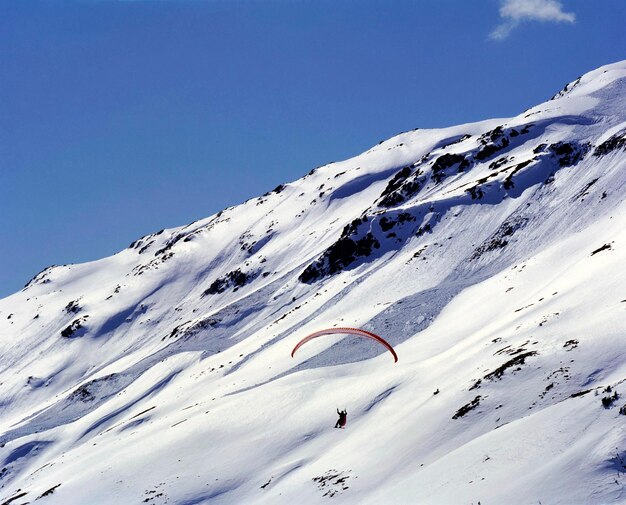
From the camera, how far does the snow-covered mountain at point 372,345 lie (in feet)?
92.9

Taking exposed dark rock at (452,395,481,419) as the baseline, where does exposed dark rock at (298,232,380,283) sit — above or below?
above

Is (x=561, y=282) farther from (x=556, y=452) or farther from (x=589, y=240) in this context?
(x=556, y=452)

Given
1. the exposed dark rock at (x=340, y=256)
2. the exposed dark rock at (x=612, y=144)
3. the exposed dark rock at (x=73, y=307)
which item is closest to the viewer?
the exposed dark rock at (x=612, y=144)

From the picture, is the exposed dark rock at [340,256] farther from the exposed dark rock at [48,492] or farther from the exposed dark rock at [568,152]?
the exposed dark rock at [48,492]

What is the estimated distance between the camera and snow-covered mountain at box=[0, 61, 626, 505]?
28.3 meters

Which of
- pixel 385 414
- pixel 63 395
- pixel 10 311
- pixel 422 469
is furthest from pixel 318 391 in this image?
pixel 10 311

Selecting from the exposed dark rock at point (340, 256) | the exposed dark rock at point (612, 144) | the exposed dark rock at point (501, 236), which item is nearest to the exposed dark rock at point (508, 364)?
the exposed dark rock at point (501, 236)

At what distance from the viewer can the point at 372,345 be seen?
213 feet

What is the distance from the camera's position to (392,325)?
70.2m

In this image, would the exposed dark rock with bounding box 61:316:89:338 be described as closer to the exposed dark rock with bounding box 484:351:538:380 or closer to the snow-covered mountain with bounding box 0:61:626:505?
the snow-covered mountain with bounding box 0:61:626:505

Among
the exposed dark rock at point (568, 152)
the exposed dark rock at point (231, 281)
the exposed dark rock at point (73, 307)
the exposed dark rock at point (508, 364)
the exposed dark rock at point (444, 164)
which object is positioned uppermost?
the exposed dark rock at point (73, 307)

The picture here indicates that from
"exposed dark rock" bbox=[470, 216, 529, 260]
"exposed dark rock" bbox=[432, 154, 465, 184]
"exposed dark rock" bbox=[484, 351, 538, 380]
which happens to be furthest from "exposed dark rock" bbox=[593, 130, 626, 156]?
"exposed dark rock" bbox=[484, 351, 538, 380]

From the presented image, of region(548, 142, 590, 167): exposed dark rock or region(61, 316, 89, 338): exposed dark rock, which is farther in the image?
region(61, 316, 89, 338): exposed dark rock

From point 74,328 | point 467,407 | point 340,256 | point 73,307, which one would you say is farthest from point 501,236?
point 73,307
